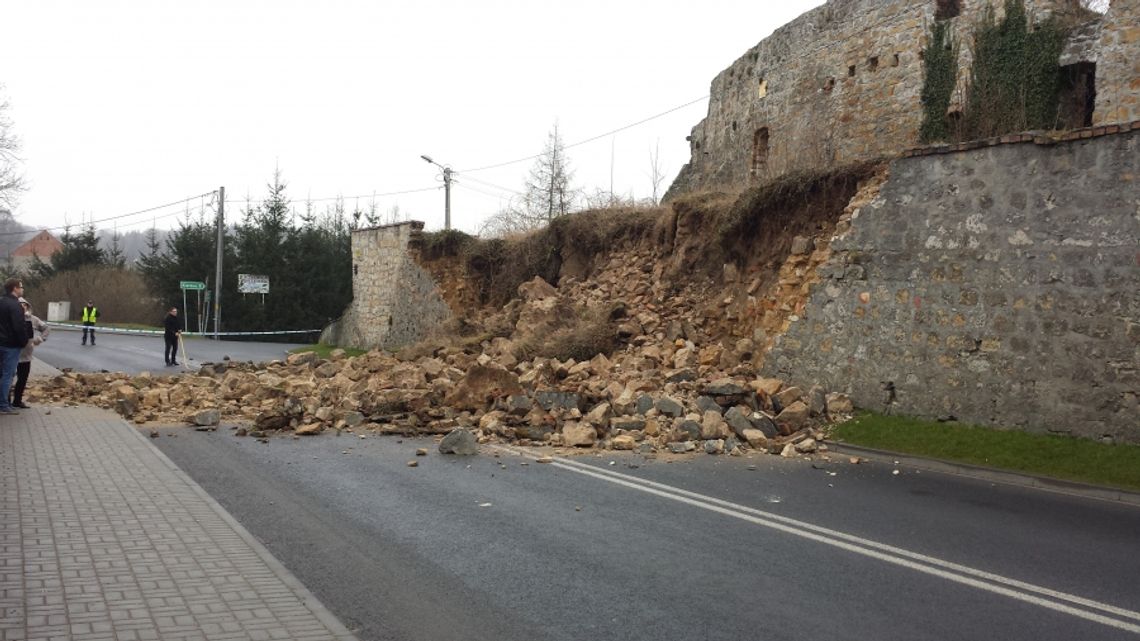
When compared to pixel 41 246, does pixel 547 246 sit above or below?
below

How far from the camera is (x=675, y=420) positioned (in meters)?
12.1

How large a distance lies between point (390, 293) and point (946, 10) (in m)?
20.5

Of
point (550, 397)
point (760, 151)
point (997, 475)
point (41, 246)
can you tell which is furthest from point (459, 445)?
point (41, 246)

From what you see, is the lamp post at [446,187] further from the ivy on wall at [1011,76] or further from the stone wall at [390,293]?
the ivy on wall at [1011,76]

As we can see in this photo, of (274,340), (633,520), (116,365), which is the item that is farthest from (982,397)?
(274,340)

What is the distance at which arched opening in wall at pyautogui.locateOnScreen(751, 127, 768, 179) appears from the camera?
82.0ft

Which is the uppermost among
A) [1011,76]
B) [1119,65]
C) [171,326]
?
[1011,76]

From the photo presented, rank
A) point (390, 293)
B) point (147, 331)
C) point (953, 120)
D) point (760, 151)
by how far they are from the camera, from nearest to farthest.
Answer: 1. point (953, 120)
2. point (760, 151)
3. point (390, 293)
4. point (147, 331)

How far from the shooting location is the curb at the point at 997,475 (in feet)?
28.9

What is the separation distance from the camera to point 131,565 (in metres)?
5.67

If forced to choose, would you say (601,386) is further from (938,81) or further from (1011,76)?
(938,81)

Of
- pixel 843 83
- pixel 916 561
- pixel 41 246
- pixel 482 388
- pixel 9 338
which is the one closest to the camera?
pixel 916 561

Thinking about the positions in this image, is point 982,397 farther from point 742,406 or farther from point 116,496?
point 116,496

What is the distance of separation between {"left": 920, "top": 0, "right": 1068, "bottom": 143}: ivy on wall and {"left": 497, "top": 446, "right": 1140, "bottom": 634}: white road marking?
1091 centimetres
